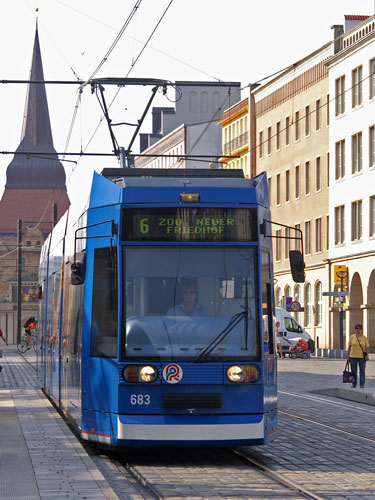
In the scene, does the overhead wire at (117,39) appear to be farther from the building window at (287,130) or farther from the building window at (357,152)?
the building window at (287,130)

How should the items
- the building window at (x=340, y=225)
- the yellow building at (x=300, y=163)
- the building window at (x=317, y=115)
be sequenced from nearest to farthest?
the building window at (x=340, y=225) → the yellow building at (x=300, y=163) → the building window at (x=317, y=115)

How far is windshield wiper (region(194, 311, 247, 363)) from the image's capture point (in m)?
12.4

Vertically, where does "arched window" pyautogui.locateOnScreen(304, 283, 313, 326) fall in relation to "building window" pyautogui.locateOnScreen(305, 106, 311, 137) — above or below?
below

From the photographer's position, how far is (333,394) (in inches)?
1096

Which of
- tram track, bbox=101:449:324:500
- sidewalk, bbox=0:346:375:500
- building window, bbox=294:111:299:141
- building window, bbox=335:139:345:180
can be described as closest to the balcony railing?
building window, bbox=294:111:299:141

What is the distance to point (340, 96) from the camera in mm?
66938

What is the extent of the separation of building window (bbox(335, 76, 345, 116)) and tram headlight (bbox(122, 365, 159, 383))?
54.9 metres

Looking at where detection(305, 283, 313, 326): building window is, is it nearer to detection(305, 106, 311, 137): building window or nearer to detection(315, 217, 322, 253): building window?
detection(315, 217, 322, 253): building window

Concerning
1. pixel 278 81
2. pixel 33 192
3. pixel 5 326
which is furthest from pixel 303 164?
pixel 33 192

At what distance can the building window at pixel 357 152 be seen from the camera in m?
63.7

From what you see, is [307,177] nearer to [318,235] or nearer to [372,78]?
[318,235]

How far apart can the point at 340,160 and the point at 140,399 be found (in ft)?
182

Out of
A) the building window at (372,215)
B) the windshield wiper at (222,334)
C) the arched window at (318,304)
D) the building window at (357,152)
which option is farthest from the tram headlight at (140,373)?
the arched window at (318,304)

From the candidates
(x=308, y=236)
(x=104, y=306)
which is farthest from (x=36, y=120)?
(x=104, y=306)
